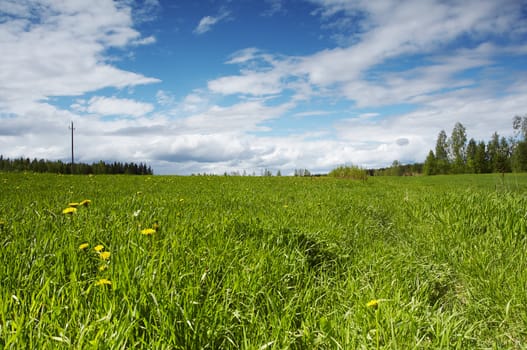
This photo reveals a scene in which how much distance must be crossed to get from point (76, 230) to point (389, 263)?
337 centimetres

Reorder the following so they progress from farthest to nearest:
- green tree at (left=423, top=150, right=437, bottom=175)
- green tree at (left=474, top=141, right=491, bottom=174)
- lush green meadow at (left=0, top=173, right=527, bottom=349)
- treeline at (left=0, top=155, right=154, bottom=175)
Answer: green tree at (left=423, top=150, right=437, bottom=175), green tree at (left=474, top=141, right=491, bottom=174), treeline at (left=0, top=155, right=154, bottom=175), lush green meadow at (left=0, top=173, right=527, bottom=349)

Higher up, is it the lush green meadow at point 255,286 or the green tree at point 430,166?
the green tree at point 430,166

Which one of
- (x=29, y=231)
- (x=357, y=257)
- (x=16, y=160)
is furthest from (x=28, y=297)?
(x=16, y=160)

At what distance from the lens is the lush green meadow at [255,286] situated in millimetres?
1931

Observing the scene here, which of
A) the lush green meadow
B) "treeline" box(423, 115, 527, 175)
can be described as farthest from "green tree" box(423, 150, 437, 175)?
the lush green meadow

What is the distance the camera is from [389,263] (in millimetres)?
3648

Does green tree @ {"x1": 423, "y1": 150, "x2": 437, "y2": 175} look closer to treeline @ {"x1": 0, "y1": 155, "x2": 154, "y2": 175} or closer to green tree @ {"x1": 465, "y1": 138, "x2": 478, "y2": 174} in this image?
green tree @ {"x1": 465, "y1": 138, "x2": 478, "y2": 174}

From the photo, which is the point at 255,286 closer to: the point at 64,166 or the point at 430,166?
the point at 64,166

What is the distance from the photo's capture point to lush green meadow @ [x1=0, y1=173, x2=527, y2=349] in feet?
6.33

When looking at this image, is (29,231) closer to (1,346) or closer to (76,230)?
(76,230)

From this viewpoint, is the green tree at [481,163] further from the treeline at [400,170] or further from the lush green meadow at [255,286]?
the lush green meadow at [255,286]

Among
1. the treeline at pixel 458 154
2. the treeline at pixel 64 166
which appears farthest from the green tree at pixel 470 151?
the treeline at pixel 64 166

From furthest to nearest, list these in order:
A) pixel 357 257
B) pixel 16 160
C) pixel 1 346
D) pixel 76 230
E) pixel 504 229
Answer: pixel 16 160, pixel 504 229, pixel 357 257, pixel 76 230, pixel 1 346

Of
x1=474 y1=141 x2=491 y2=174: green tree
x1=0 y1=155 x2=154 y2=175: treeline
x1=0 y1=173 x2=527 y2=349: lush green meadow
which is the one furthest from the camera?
x1=474 y1=141 x2=491 y2=174: green tree
